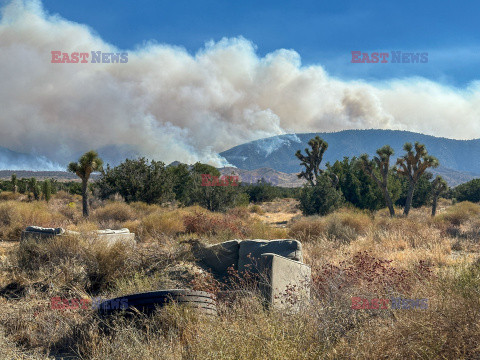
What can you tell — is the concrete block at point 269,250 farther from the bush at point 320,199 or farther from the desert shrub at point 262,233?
the bush at point 320,199

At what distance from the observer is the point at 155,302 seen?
215 inches

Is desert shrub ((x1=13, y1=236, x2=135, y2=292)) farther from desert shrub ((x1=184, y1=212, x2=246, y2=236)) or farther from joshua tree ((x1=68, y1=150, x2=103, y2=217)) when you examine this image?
joshua tree ((x1=68, y1=150, x2=103, y2=217))

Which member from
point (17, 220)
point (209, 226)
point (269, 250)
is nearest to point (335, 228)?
point (209, 226)

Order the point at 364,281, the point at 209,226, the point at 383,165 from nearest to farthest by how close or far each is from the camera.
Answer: the point at 364,281, the point at 209,226, the point at 383,165

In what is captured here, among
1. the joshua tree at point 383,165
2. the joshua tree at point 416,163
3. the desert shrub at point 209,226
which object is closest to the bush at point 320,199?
the joshua tree at point 383,165

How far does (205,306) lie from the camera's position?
558 cm

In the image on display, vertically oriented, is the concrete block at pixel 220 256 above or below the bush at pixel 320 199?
below

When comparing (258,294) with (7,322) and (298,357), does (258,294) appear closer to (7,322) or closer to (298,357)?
(298,357)

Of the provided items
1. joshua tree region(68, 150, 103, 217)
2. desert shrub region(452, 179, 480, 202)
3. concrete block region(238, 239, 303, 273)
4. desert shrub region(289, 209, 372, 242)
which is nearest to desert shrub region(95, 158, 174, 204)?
joshua tree region(68, 150, 103, 217)

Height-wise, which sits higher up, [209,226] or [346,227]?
[209,226]

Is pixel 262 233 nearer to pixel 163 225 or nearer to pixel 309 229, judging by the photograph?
pixel 309 229

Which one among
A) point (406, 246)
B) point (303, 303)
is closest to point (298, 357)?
point (303, 303)

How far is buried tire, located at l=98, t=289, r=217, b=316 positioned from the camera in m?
5.43

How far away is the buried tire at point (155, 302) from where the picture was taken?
5430 millimetres
